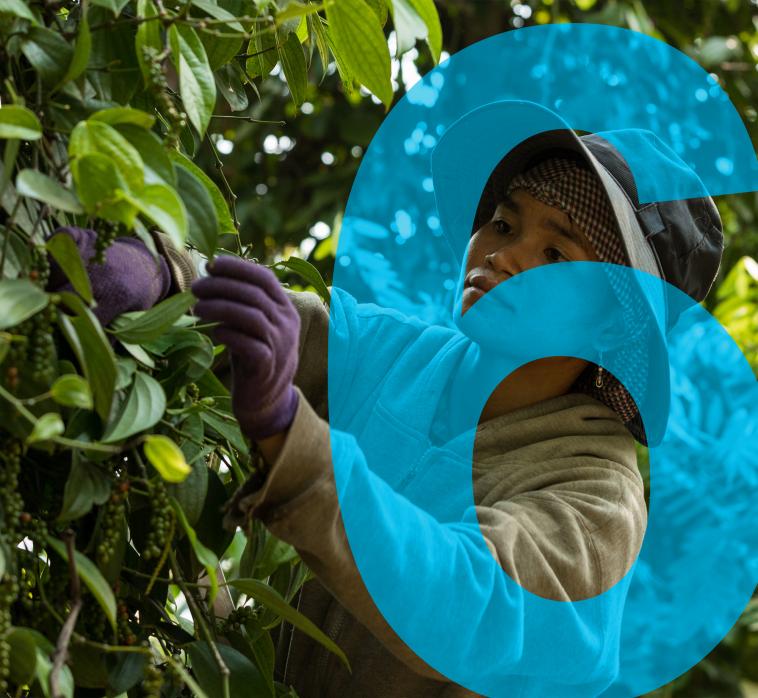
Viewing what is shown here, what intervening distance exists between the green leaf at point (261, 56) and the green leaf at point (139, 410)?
0.31 m

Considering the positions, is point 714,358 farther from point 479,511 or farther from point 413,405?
point 479,511

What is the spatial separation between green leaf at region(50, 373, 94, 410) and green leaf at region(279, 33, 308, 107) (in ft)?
1.20

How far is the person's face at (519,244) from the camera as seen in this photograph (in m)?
0.83

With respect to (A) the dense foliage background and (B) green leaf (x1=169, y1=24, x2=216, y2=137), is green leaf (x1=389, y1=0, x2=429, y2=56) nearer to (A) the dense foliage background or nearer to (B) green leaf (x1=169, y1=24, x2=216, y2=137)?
(A) the dense foliage background

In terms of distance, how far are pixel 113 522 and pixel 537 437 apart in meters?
0.36

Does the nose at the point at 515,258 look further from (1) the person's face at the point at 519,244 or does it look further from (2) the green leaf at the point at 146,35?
(2) the green leaf at the point at 146,35

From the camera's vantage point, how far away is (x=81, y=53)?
554mm

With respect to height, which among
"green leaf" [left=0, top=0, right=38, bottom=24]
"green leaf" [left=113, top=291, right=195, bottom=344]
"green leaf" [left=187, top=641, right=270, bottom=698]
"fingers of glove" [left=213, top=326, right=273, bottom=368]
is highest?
"green leaf" [left=0, top=0, right=38, bottom=24]

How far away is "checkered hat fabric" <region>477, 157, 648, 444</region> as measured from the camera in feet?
2.75

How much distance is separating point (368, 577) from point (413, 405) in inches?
10.5

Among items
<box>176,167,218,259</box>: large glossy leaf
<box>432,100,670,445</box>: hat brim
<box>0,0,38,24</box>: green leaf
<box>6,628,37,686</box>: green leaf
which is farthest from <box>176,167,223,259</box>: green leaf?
<box>432,100,670,445</box>: hat brim

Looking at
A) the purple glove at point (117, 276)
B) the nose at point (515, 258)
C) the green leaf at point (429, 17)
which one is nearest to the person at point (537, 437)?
the nose at point (515, 258)

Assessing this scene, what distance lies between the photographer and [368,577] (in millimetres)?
597

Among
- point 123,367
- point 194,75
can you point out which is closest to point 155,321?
point 123,367
